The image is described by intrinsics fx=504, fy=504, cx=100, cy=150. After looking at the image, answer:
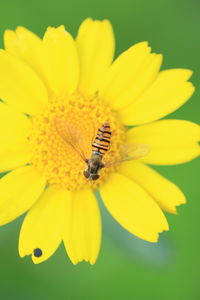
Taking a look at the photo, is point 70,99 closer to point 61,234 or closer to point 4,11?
point 61,234

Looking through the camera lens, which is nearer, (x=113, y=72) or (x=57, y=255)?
(x=113, y=72)

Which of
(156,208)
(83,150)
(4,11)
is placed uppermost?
(4,11)

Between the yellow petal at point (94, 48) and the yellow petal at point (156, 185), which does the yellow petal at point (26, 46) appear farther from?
the yellow petal at point (156, 185)

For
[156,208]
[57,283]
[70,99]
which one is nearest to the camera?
[156,208]

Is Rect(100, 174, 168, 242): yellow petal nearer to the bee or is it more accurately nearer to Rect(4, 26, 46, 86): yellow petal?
the bee

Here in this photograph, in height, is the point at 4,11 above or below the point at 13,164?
above

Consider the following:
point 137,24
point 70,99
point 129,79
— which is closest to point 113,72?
point 129,79

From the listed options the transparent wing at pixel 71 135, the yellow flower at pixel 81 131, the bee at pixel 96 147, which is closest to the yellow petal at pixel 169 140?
the yellow flower at pixel 81 131

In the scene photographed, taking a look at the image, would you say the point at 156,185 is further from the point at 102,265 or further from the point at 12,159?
the point at 102,265
